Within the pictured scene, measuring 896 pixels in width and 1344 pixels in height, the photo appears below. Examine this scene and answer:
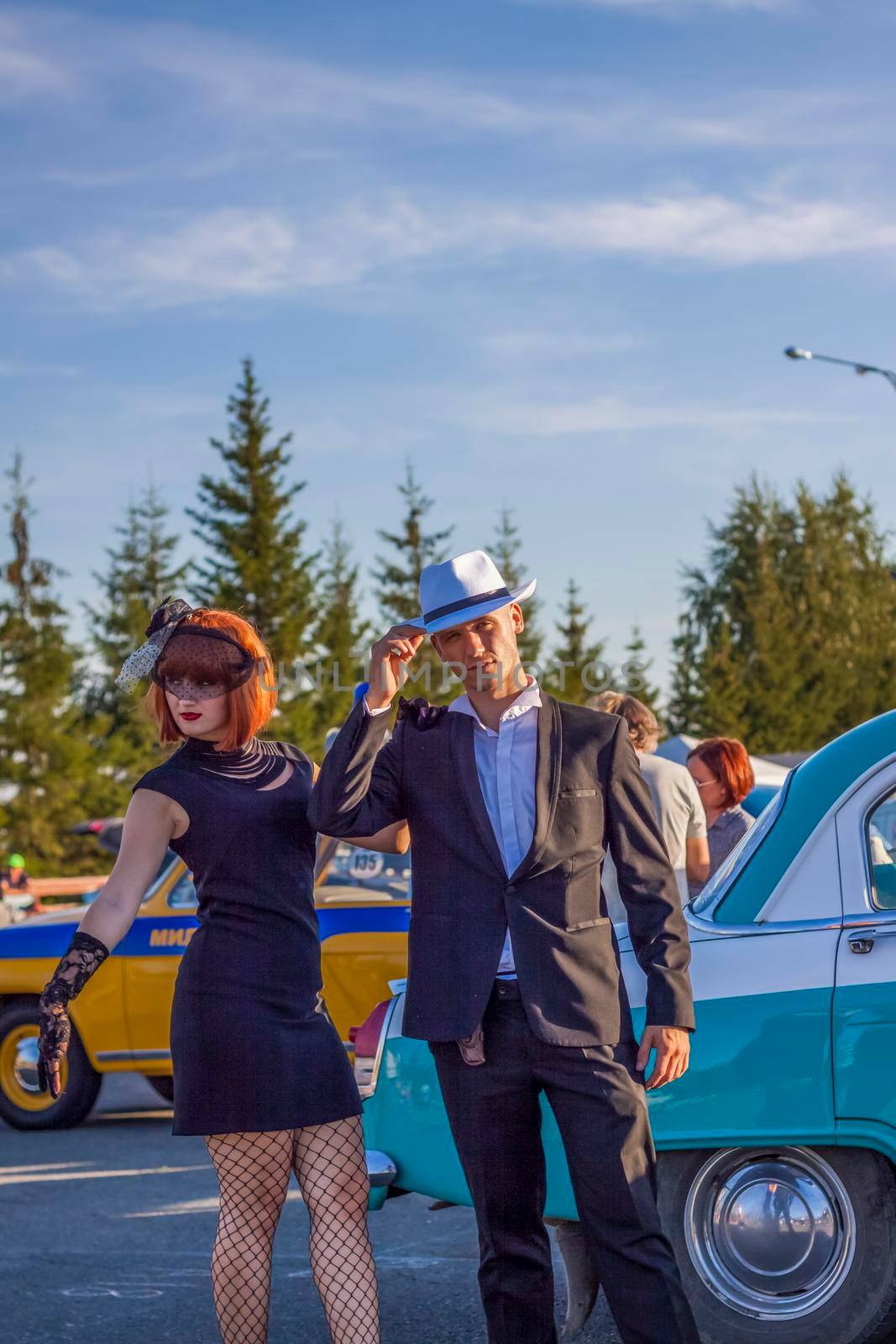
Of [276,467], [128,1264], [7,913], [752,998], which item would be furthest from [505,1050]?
[276,467]

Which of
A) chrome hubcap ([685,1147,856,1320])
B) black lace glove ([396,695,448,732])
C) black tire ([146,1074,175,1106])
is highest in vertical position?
black lace glove ([396,695,448,732])

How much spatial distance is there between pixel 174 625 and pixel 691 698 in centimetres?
5942

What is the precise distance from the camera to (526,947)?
344 cm

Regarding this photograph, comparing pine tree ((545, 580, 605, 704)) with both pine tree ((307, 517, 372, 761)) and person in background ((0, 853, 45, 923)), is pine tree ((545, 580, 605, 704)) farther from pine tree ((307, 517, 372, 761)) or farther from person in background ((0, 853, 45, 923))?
person in background ((0, 853, 45, 923))

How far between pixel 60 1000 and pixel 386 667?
970mm

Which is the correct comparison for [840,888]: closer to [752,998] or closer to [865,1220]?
[752,998]

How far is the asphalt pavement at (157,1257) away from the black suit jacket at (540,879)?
1.71 metres

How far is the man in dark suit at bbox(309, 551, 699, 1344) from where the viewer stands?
342cm

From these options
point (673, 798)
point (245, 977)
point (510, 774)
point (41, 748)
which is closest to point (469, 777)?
point (510, 774)

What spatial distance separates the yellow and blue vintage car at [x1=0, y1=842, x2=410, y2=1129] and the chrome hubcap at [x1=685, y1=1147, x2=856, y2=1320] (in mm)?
4822

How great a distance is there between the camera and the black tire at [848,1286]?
12.8 ft

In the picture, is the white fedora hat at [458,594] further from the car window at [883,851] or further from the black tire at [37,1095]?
the black tire at [37,1095]

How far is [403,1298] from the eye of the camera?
535cm

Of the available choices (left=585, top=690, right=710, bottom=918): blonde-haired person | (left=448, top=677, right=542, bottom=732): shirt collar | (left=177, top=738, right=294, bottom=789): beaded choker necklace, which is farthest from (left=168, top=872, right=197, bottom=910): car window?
(left=448, top=677, right=542, bottom=732): shirt collar
